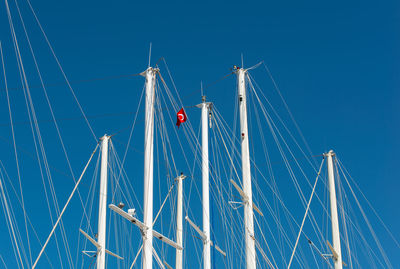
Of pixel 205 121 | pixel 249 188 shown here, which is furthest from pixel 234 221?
pixel 205 121

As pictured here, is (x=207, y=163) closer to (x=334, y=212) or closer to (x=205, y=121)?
(x=205, y=121)

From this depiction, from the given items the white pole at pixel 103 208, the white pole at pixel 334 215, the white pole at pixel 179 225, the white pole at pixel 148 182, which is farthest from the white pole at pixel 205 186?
the white pole at pixel 334 215

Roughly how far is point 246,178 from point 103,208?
917 cm

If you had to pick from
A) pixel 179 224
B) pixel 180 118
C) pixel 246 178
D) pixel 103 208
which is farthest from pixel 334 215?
pixel 103 208

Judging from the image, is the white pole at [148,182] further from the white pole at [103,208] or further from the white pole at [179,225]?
the white pole at [179,225]

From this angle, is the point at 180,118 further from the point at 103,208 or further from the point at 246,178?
the point at 103,208

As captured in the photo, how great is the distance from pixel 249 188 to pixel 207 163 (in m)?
3.01

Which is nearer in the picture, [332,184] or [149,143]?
[149,143]

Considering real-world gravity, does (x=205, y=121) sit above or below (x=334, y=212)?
above

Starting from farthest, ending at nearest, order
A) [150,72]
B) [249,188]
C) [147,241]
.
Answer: [249,188] < [150,72] < [147,241]

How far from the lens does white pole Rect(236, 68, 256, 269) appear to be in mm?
30141

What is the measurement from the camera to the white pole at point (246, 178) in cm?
3014

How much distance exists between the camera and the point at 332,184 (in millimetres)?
42688

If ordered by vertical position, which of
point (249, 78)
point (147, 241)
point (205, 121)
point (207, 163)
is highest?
point (249, 78)
